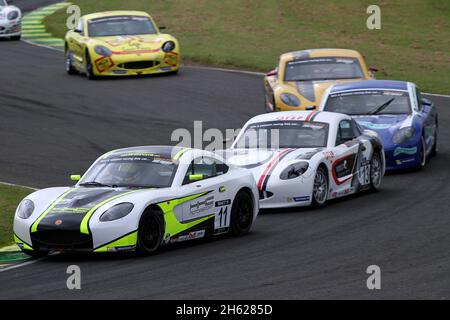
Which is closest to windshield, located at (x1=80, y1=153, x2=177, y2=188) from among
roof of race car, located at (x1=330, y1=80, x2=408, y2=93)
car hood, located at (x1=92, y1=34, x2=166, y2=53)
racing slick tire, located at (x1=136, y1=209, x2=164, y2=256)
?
racing slick tire, located at (x1=136, y1=209, x2=164, y2=256)

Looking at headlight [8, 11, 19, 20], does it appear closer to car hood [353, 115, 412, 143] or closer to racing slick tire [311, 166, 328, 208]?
car hood [353, 115, 412, 143]

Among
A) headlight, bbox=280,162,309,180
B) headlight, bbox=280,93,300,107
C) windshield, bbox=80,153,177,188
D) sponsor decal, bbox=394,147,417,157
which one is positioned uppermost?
windshield, bbox=80,153,177,188

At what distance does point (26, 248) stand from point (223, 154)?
453 centimetres

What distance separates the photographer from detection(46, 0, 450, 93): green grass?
101 feet

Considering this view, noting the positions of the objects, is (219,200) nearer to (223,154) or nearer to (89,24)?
(223,154)

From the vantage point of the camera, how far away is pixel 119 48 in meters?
27.4

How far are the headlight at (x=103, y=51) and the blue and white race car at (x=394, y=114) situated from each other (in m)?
8.31

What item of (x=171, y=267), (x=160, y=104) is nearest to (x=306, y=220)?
(x=171, y=267)

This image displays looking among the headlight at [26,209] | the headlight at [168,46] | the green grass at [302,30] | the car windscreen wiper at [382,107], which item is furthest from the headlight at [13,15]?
the headlight at [26,209]

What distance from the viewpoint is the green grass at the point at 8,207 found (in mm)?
13703

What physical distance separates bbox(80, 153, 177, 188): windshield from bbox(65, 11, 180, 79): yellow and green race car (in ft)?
46.1

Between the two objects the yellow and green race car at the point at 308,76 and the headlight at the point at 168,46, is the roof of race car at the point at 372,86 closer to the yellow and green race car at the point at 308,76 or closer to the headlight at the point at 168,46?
the yellow and green race car at the point at 308,76

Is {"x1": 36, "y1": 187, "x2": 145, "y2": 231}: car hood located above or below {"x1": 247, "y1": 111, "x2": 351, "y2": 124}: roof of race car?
above

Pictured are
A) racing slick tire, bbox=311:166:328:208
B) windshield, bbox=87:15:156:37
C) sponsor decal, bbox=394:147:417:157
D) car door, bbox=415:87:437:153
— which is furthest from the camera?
windshield, bbox=87:15:156:37
